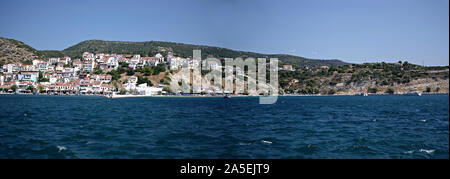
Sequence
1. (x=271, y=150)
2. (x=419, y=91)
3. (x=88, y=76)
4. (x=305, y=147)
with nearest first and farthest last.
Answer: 1. (x=271, y=150)
2. (x=305, y=147)
3. (x=419, y=91)
4. (x=88, y=76)

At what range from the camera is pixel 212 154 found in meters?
10.1

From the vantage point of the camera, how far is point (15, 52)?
13175 centimetres

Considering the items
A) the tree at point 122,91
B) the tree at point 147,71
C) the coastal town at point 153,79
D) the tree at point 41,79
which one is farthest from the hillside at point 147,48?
the tree at point 122,91

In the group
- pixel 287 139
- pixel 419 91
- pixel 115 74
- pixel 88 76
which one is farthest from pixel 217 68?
pixel 287 139

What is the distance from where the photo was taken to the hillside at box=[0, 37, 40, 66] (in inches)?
4879

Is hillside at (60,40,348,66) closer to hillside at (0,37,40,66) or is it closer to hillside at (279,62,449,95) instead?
hillside at (0,37,40,66)

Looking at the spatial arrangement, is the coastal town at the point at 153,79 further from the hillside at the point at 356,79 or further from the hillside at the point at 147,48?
the hillside at the point at 147,48

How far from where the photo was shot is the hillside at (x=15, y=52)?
12394cm

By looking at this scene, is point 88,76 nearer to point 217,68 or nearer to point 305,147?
point 217,68

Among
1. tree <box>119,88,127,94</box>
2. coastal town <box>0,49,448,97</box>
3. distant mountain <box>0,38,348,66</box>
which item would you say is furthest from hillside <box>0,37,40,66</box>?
tree <box>119,88,127,94</box>

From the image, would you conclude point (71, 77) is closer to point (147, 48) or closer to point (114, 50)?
point (114, 50)
